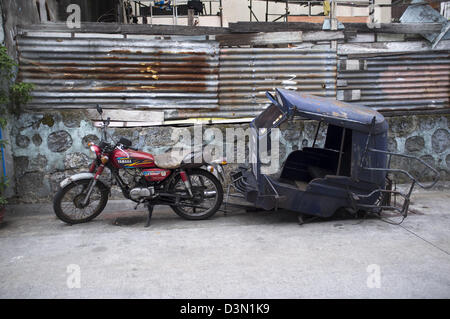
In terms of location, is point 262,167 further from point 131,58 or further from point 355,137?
point 131,58

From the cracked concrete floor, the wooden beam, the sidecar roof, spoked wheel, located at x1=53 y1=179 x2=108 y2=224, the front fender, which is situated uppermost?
the wooden beam

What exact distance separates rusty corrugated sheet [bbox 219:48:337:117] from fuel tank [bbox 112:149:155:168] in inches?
84.9

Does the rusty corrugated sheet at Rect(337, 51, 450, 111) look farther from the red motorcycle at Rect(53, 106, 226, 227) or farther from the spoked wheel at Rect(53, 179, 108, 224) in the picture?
the spoked wheel at Rect(53, 179, 108, 224)

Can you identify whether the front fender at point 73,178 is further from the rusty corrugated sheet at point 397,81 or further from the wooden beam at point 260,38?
the rusty corrugated sheet at point 397,81

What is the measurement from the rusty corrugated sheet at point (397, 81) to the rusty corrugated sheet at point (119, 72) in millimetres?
2619

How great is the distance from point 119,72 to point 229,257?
4130 millimetres

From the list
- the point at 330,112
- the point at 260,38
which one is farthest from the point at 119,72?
the point at 330,112

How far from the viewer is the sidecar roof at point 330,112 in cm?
499

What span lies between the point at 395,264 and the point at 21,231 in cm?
490

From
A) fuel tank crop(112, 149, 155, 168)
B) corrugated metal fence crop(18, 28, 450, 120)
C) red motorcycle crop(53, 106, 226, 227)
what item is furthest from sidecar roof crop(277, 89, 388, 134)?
fuel tank crop(112, 149, 155, 168)

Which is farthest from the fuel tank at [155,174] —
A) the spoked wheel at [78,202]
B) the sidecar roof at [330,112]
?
the sidecar roof at [330,112]

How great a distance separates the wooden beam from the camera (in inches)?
277

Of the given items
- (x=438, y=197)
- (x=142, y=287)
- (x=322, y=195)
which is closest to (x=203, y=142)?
(x=322, y=195)

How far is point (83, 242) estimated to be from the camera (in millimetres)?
4855
